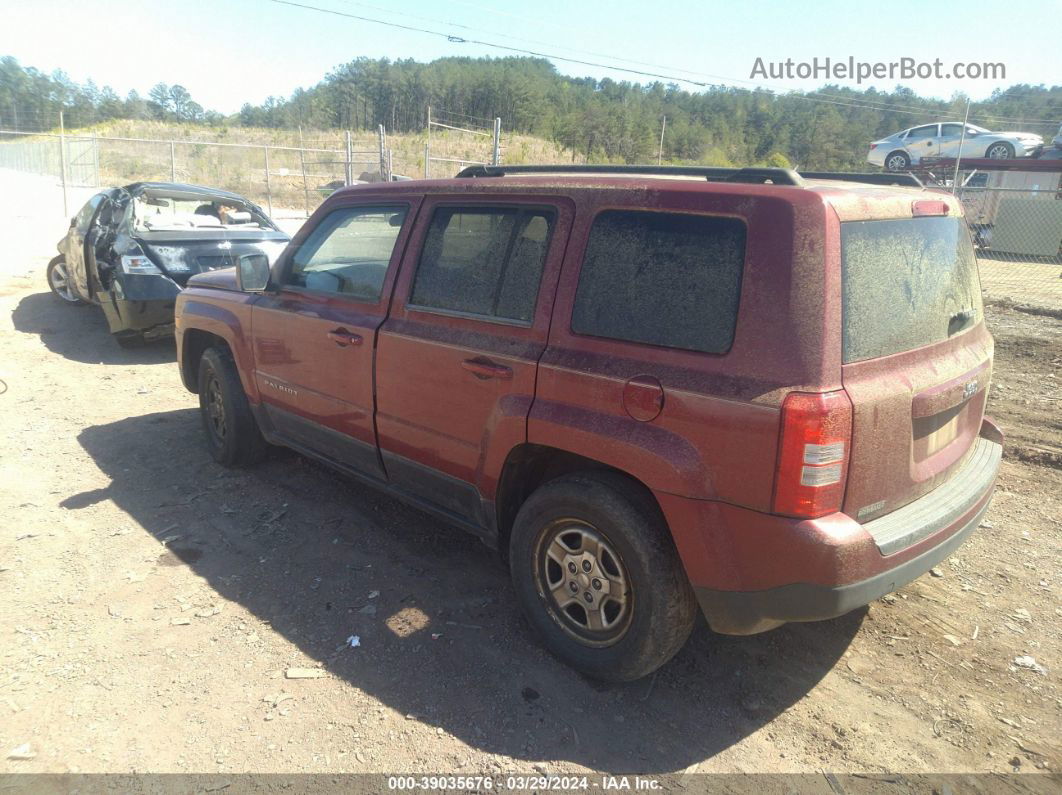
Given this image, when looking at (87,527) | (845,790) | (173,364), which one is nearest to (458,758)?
(845,790)

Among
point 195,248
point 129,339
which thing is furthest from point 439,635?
point 129,339

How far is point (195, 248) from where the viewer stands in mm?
7797

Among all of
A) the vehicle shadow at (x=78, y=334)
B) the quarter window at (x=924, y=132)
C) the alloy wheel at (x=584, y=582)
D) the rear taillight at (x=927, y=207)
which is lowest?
the vehicle shadow at (x=78, y=334)

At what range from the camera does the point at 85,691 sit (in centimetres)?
283

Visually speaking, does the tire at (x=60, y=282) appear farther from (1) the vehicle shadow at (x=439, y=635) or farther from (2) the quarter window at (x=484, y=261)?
(2) the quarter window at (x=484, y=261)

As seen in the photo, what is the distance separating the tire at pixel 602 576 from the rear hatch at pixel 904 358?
0.70 meters

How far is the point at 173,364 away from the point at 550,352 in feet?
20.7

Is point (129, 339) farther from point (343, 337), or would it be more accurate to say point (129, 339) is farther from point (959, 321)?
point (959, 321)

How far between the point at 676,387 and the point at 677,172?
1160mm

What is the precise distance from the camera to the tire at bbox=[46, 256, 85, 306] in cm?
934

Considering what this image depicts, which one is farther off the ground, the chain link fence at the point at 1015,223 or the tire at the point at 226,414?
the chain link fence at the point at 1015,223

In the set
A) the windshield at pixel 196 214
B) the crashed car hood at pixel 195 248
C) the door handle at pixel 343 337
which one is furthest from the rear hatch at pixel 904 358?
the windshield at pixel 196 214

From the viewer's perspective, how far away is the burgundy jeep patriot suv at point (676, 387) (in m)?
2.29

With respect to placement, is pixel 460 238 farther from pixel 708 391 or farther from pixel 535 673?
pixel 535 673
